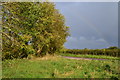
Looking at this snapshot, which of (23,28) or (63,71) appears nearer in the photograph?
(63,71)

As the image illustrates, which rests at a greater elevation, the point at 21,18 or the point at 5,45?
the point at 21,18

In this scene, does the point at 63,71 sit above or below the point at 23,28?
below

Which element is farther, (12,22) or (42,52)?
(42,52)

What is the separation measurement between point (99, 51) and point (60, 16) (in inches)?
630

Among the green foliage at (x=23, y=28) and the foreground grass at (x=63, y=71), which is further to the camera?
the green foliage at (x=23, y=28)

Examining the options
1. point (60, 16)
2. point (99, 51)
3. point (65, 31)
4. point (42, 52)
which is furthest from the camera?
point (99, 51)

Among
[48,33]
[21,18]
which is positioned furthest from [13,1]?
[48,33]

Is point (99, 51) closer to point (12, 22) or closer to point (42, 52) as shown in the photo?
point (42, 52)

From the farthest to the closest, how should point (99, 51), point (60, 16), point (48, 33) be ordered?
point (99, 51) < point (60, 16) < point (48, 33)

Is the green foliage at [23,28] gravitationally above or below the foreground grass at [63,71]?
above

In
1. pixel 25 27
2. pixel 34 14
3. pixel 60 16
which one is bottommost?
pixel 25 27

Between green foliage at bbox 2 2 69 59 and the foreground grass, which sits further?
green foliage at bbox 2 2 69 59

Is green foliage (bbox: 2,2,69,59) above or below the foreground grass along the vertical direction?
above

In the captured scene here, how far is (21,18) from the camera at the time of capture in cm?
1249
